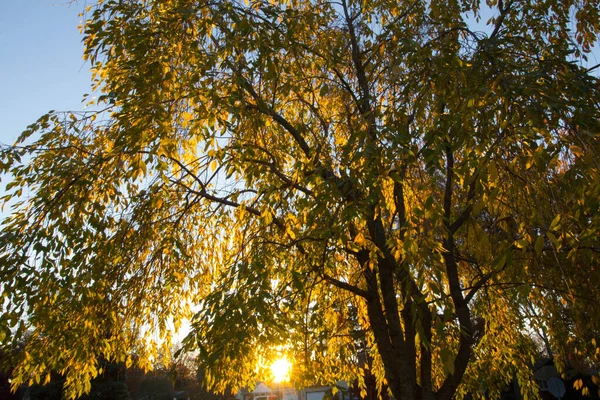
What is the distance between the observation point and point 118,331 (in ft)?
15.0

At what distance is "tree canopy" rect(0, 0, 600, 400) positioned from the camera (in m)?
2.69

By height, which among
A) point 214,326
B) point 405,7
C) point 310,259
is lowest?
point 214,326

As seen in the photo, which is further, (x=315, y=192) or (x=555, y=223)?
(x=315, y=192)

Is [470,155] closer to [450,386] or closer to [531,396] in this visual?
[450,386]

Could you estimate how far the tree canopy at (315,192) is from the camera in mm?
2691

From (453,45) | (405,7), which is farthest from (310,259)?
(405,7)

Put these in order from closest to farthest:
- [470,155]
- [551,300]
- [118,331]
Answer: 1. [470,155]
2. [118,331]
3. [551,300]

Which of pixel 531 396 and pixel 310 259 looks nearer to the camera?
pixel 310 259

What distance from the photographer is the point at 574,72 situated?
3047 mm

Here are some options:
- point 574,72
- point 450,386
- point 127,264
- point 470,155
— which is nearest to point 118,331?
point 127,264

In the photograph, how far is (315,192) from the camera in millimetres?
3492

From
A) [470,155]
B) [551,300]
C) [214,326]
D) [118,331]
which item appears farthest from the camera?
[551,300]

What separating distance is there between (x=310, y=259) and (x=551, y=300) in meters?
3.03

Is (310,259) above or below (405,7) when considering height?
below
